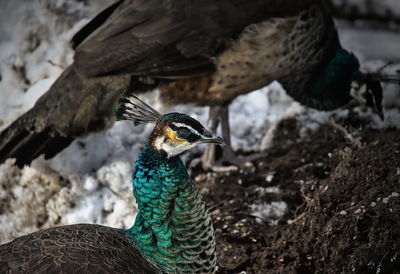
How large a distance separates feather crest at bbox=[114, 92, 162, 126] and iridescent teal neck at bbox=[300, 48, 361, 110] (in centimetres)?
214

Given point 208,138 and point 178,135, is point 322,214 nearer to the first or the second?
point 208,138

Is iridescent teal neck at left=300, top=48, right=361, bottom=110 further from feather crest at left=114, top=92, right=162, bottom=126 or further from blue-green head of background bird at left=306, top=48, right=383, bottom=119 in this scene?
feather crest at left=114, top=92, right=162, bottom=126

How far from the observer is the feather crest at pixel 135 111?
263 cm

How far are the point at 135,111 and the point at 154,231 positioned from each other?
1.74 feet

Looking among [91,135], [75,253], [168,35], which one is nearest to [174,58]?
[168,35]

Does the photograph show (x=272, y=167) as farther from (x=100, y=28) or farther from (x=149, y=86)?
(x=100, y=28)

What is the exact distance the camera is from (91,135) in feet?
14.7

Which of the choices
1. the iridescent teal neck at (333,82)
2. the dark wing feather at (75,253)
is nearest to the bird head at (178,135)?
the dark wing feather at (75,253)

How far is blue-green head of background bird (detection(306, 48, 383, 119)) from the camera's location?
14.7ft

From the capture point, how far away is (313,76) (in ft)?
14.8

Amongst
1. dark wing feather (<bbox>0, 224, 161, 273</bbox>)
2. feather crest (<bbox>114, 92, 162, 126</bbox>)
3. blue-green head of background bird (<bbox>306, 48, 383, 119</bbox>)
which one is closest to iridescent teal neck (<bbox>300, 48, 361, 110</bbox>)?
blue-green head of background bird (<bbox>306, 48, 383, 119</bbox>)

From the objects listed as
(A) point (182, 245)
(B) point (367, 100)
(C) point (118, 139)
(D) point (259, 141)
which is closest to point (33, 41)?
(C) point (118, 139)

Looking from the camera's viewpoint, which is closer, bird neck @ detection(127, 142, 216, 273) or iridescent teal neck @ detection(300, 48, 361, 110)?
bird neck @ detection(127, 142, 216, 273)

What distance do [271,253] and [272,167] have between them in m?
1.17
